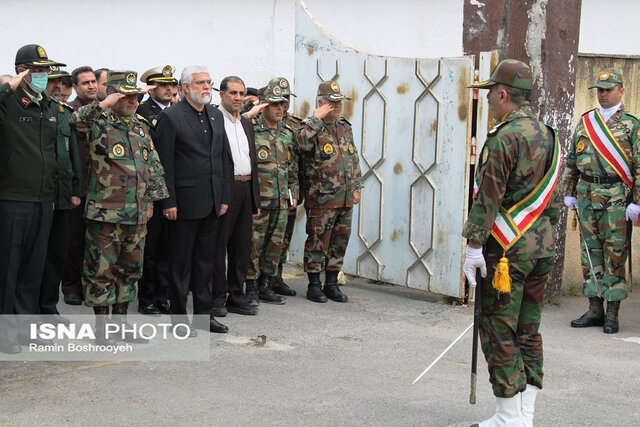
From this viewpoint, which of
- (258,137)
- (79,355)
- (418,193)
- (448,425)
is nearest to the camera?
(448,425)

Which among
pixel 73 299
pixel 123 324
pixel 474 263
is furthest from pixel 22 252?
pixel 474 263

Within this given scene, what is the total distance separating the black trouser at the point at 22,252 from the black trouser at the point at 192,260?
100 cm

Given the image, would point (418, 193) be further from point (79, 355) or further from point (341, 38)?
point (341, 38)

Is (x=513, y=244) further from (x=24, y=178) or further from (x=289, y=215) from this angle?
(x=289, y=215)

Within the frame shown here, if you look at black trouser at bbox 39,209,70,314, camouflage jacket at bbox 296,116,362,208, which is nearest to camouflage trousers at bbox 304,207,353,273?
camouflage jacket at bbox 296,116,362,208

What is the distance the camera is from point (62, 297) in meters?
7.95

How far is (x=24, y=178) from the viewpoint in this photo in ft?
19.8

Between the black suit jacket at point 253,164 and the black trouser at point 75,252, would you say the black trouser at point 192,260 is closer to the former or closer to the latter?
the black suit jacket at point 253,164

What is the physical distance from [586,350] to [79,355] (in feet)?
13.0

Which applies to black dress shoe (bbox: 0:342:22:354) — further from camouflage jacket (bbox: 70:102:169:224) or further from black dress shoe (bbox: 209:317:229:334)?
black dress shoe (bbox: 209:317:229:334)

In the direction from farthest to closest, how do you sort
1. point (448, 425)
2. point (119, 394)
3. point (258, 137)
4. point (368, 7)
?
point (368, 7), point (258, 137), point (119, 394), point (448, 425)

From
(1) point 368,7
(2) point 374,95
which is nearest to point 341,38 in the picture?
(1) point 368,7

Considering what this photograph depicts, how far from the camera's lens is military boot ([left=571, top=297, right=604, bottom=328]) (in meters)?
7.66

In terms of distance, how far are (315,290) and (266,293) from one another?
0.50m
